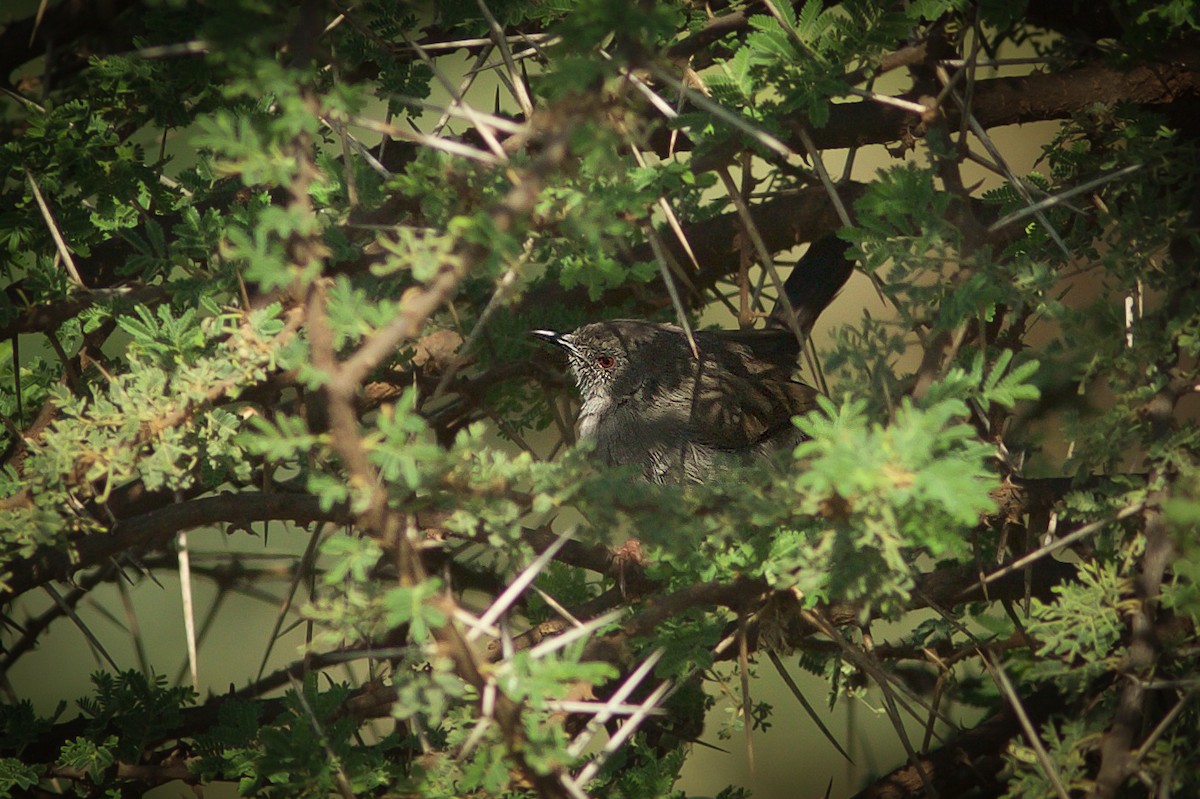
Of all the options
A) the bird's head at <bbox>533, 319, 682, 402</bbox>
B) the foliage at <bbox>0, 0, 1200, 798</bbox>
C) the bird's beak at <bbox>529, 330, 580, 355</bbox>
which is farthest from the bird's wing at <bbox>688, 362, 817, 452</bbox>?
the foliage at <bbox>0, 0, 1200, 798</bbox>

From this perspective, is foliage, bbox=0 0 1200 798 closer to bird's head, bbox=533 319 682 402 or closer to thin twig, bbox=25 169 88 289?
thin twig, bbox=25 169 88 289

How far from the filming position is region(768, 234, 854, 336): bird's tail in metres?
3.90

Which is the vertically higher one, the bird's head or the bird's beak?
the bird's beak

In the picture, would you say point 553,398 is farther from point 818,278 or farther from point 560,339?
point 818,278

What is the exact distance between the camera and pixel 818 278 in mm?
3941

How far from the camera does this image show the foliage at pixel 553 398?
152 centimetres

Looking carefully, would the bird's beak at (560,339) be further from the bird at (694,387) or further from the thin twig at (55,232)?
the thin twig at (55,232)

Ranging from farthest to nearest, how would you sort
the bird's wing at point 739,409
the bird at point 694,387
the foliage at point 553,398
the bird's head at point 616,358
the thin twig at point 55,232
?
the bird's head at point 616,358, the bird's wing at point 739,409, the bird at point 694,387, the thin twig at point 55,232, the foliage at point 553,398

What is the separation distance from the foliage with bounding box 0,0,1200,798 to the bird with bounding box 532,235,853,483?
2.63 ft

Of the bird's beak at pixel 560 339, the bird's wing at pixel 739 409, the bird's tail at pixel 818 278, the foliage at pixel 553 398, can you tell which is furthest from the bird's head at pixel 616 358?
the foliage at pixel 553 398

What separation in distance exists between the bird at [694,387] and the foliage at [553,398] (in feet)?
2.63

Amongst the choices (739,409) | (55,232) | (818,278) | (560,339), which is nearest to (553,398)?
(560,339)

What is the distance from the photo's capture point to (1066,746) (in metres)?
2.05

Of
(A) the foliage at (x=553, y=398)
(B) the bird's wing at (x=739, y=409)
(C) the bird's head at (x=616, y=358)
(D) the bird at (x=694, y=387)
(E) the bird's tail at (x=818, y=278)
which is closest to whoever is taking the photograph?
(A) the foliage at (x=553, y=398)
